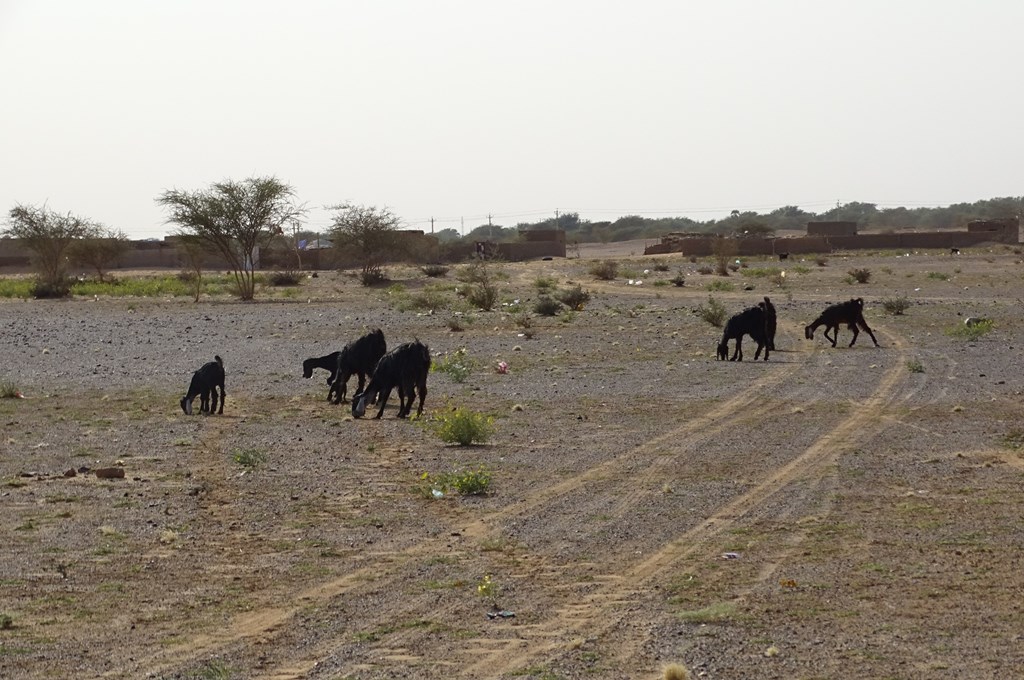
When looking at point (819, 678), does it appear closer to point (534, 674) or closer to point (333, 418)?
point (534, 674)

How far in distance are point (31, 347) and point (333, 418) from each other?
16379 millimetres

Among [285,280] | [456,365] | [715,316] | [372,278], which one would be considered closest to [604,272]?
[372,278]

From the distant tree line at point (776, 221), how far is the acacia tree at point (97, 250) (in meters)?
61.6

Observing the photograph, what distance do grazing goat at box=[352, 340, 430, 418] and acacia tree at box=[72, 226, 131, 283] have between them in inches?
2144

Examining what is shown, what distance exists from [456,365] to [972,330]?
1266 centimetres

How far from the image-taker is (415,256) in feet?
263

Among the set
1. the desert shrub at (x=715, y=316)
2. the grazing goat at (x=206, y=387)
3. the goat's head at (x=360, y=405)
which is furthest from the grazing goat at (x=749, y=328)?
the grazing goat at (x=206, y=387)

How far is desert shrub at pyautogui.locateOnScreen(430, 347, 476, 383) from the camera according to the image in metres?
24.0

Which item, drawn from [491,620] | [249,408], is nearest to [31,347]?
[249,408]

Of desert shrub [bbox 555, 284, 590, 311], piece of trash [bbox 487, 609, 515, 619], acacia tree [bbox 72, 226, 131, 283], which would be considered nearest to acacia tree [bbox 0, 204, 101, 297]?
acacia tree [bbox 72, 226, 131, 283]

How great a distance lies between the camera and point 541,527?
1177cm

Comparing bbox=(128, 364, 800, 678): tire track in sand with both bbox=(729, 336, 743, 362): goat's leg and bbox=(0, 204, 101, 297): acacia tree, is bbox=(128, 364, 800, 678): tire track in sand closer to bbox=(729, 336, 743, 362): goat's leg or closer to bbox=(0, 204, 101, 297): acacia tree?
bbox=(729, 336, 743, 362): goat's leg

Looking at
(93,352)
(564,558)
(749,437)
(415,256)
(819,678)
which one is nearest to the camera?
(819,678)

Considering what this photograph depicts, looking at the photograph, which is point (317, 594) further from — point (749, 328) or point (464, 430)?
point (749, 328)
